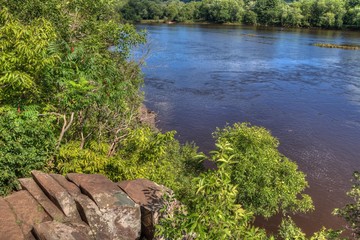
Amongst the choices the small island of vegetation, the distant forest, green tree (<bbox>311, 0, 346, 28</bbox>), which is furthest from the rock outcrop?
green tree (<bbox>311, 0, 346, 28</bbox>)

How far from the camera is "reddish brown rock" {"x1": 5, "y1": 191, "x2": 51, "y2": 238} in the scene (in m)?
9.58

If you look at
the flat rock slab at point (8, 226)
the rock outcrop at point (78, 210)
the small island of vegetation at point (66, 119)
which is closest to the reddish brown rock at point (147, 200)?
the rock outcrop at point (78, 210)

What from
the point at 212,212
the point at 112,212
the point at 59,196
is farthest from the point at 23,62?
the point at 212,212

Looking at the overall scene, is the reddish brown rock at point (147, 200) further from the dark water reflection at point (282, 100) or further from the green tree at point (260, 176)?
the dark water reflection at point (282, 100)

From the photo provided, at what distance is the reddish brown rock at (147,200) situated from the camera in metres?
10.4

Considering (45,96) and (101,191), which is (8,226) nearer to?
(101,191)

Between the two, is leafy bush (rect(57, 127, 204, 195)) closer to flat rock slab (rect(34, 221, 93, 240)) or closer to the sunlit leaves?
the sunlit leaves

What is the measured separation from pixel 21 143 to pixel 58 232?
4626 millimetres

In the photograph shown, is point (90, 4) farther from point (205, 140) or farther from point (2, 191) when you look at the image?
point (205, 140)

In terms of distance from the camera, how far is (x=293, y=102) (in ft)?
155

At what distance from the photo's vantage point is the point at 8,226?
A: 9.29 m

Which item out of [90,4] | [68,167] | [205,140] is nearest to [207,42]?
[205,140]

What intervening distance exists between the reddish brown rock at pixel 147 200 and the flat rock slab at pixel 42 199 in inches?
90.5

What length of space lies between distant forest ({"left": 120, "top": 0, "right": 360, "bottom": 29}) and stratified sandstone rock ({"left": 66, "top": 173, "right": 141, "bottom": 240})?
12729cm
